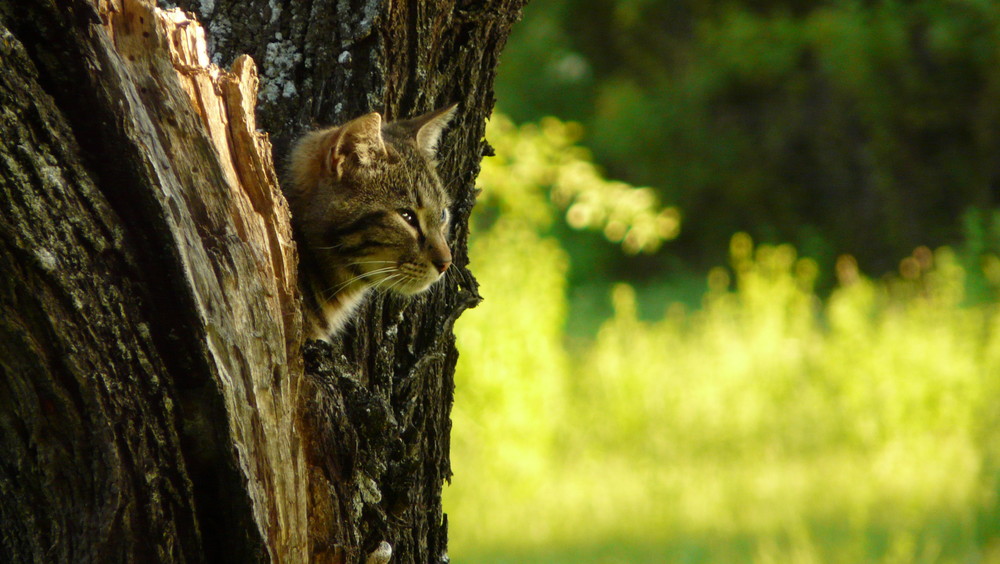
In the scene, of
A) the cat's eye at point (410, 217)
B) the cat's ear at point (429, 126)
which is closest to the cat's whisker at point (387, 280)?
the cat's eye at point (410, 217)

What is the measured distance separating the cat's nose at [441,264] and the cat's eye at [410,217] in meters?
0.16

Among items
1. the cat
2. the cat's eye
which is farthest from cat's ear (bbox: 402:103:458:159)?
the cat's eye

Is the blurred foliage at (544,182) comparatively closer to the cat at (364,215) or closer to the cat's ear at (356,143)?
the cat at (364,215)

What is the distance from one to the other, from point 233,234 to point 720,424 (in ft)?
17.4

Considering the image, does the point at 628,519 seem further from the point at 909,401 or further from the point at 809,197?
the point at 809,197

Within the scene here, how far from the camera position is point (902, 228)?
15266mm

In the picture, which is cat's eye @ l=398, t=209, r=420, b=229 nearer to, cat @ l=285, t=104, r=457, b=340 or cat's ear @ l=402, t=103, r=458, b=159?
cat @ l=285, t=104, r=457, b=340

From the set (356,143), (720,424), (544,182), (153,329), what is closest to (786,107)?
(544,182)

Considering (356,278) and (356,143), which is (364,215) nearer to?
(356,278)

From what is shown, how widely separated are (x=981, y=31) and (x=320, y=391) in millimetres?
13064

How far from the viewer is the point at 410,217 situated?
2730 mm

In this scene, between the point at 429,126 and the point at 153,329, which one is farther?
the point at 429,126

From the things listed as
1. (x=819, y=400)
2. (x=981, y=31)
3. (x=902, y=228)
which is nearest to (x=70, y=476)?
(x=819, y=400)

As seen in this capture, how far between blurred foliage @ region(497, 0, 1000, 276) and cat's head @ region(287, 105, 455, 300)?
11.2 meters
